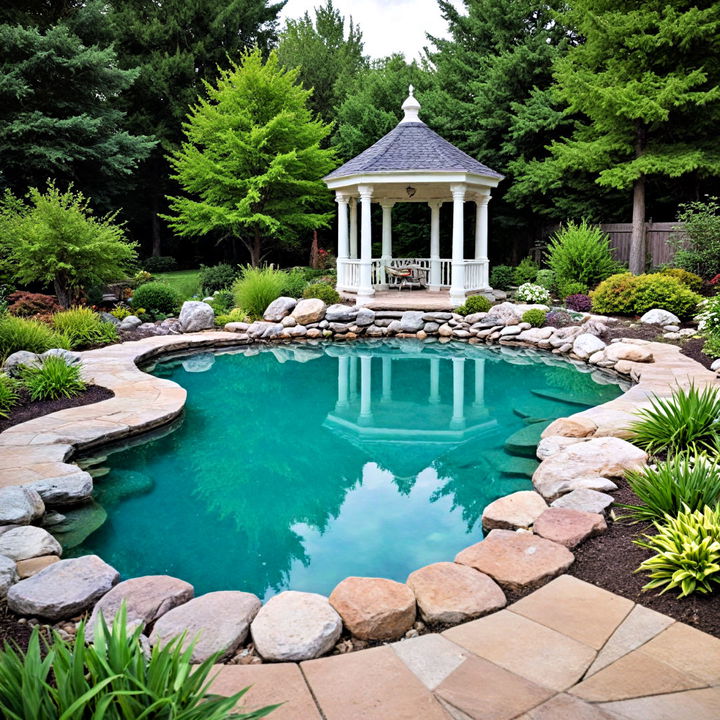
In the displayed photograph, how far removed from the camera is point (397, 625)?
3334 mm

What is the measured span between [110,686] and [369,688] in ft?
3.45

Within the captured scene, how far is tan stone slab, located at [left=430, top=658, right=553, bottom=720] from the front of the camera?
2529 mm

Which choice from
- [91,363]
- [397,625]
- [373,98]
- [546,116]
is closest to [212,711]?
[397,625]

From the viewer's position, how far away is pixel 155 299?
570 inches

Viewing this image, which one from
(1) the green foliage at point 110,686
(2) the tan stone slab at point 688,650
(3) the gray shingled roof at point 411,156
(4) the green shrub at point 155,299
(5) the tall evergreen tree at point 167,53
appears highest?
(5) the tall evergreen tree at point 167,53

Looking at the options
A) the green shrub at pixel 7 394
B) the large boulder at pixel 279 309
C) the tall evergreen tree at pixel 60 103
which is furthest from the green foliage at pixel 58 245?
the green shrub at pixel 7 394

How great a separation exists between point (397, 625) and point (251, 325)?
10.7 metres

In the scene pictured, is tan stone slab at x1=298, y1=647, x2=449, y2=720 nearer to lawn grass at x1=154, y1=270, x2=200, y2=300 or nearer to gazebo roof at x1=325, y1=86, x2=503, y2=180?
gazebo roof at x1=325, y1=86, x2=503, y2=180

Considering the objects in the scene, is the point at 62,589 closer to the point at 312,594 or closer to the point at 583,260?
the point at 312,594

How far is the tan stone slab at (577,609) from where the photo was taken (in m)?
3.08

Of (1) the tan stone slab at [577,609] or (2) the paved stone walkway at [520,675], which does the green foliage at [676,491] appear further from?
(2) the paved stone walkway at [520,675]

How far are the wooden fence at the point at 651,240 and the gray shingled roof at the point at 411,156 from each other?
14.0ft

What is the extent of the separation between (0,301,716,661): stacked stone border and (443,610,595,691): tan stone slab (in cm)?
19

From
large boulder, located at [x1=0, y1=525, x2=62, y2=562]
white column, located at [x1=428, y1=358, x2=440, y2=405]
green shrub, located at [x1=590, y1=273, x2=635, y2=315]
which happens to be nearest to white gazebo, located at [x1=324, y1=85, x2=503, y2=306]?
green shrub, located at [x1=590, y1=273, x2=635, y2=315]
